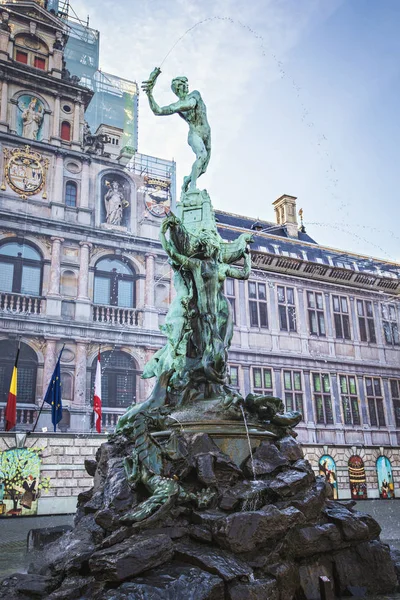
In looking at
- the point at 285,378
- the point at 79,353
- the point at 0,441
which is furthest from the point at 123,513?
the point at 285,378

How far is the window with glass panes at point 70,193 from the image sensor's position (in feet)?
71.5

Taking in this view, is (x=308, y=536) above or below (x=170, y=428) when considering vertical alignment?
below

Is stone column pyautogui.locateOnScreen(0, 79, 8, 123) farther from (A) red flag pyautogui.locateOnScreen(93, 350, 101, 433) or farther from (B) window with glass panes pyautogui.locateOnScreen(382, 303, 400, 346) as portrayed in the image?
(B) window with glass panes pyautogui.locateOnScreen(382, 303, 400, 346)

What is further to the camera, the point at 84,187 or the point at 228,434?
the point at 84,187

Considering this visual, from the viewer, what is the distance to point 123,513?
6422 mm

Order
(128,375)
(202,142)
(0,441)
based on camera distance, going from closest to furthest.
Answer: (202,142), (0,441), (128,375)

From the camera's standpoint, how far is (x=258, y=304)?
25156mm

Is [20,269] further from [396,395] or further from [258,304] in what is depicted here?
[396,395]

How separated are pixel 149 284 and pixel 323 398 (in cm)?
988

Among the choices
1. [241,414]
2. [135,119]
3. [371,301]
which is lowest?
[241,414]

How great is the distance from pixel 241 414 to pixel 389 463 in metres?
19.7

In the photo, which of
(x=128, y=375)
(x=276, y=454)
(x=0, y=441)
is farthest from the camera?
(x=128, y=375)

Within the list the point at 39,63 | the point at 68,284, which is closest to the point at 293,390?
the point at 68,284

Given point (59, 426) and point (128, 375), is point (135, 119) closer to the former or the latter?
point (128, 375)
